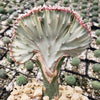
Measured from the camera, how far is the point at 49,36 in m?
0.74

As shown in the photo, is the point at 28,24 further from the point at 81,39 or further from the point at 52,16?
the point at 81,39

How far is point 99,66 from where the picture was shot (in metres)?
1.64

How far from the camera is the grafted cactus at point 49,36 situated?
715 millimetres

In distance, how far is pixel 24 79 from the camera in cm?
153

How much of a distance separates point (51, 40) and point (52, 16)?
4.9 inches

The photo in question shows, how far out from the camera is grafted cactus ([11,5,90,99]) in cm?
71

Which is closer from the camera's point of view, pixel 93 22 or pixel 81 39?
pixel 81 39

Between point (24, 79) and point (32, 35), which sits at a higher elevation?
point (32, 35)

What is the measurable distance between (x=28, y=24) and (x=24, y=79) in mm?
929

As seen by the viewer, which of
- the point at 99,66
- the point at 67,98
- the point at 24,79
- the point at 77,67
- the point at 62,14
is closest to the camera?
the point at 62,14

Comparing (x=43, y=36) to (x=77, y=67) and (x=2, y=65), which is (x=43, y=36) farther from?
(x=2, y=65)

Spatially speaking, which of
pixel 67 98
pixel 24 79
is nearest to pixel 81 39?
pixel 67 98

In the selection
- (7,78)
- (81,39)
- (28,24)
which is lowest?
(7,78)

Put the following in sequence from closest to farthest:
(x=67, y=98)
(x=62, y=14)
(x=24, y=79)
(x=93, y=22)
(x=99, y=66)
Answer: (x=62, y=14), (x=67, y=98), (x=24, y=79), (x=99, y=66), (x=93, y=22)
